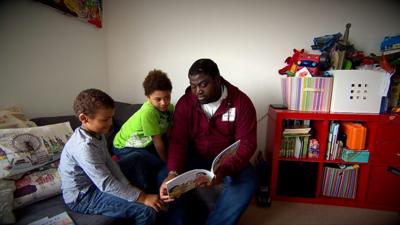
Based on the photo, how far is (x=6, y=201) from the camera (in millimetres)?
847

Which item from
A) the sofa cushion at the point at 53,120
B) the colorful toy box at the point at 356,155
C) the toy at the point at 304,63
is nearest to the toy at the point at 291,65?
the toy at the point at 304,63

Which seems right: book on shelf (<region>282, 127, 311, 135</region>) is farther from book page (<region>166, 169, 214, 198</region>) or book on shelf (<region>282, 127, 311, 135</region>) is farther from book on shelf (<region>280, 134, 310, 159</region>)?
book page (<region>166, 169, 214, 198</region>)

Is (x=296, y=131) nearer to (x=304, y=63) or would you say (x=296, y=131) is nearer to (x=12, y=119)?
(x=304, y=63)

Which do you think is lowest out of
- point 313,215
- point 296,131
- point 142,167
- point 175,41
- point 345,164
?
point 313,215

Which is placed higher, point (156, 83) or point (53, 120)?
point (156, 83)

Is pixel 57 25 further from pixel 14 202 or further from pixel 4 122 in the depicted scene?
pixel 14 202

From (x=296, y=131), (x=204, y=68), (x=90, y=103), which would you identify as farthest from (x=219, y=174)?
(x=296, y=131)

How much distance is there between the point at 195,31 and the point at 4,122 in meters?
1.48

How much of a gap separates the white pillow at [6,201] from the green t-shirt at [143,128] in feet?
1.81

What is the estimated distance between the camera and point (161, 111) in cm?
135

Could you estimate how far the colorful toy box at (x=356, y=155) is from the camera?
4.63 ft

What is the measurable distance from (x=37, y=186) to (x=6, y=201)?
125 mm

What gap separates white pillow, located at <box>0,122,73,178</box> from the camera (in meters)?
0.92

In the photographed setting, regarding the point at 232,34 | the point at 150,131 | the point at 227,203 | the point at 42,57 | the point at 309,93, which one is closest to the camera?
the point at 227,203
